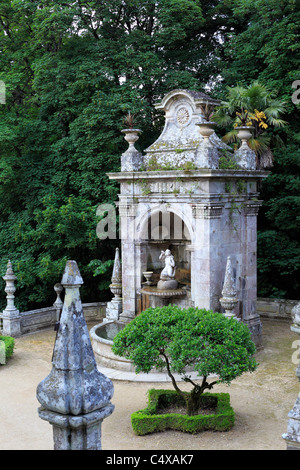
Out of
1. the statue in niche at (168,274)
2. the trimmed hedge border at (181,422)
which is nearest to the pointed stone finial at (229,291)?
the statue in niche at (168,274)

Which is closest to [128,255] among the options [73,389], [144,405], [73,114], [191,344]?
[144,405]

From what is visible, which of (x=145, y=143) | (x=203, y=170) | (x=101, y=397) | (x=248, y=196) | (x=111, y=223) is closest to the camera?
(x=101, y=397)

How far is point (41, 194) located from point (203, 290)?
10.3 meters

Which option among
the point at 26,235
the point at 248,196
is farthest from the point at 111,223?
the point at 248,196

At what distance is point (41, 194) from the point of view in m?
23.9

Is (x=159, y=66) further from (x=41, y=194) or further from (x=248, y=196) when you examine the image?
(x=248, y=196)

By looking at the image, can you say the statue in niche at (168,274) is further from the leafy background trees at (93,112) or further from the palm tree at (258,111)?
the palm tree at (258,111)

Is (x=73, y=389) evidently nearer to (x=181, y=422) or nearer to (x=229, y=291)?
(x=181, y=422)

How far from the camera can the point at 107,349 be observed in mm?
16891

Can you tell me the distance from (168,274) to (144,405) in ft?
18.8

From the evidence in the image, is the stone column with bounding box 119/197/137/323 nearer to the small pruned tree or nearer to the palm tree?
the palm tree

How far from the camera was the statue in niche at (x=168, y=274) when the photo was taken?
59.4ft

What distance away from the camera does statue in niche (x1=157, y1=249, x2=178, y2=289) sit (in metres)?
18.1

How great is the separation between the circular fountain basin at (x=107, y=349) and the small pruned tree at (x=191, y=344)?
4202 millimetres
